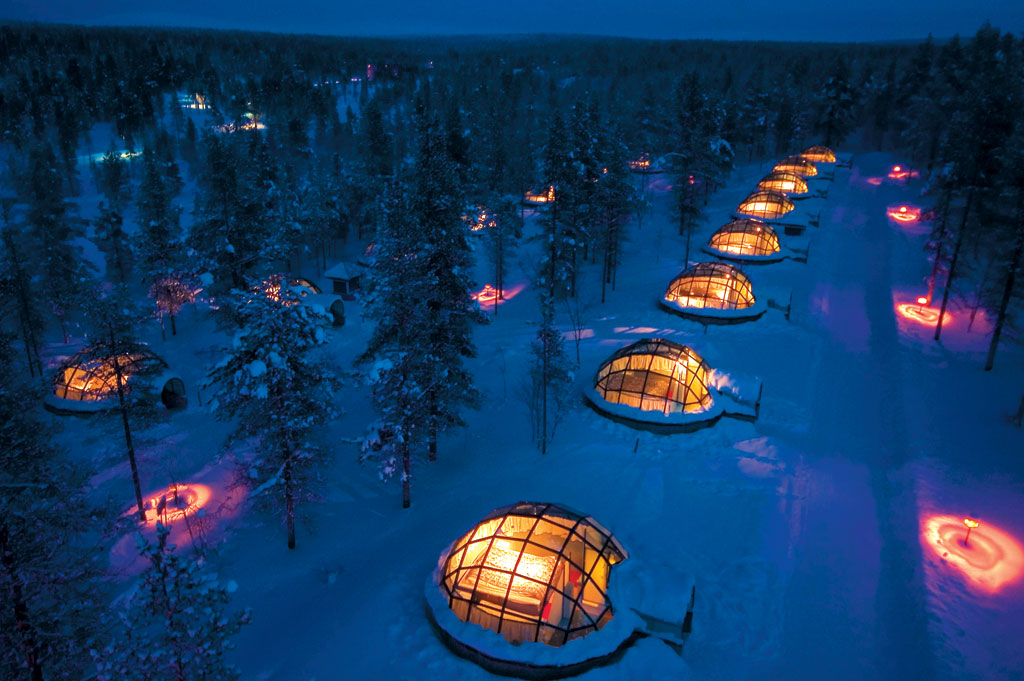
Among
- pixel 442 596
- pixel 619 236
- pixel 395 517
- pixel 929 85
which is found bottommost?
pixel 395 517

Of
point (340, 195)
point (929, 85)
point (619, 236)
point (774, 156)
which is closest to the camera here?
point (619, 236)

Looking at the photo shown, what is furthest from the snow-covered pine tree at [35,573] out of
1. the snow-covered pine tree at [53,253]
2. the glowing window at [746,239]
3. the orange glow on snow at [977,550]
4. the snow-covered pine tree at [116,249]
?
the glowing window at [746,239]

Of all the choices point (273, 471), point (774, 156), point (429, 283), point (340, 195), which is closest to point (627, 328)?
point (429, 283)

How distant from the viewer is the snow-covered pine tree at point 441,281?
19.7 meters

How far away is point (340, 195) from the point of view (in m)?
55.2

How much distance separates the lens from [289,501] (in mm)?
17953

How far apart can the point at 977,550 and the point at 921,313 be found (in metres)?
21.4

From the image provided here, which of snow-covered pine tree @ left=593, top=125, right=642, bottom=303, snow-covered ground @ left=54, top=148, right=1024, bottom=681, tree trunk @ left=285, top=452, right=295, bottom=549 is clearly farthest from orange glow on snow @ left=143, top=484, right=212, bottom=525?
snow-covered pine tree @ left=593, top=125, right=642, bottom=303

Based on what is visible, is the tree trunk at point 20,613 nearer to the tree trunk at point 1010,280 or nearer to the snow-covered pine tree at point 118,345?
the snow-covered pine tree at point 118,345

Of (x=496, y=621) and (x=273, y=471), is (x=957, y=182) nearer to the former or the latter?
(x=496, y=621)

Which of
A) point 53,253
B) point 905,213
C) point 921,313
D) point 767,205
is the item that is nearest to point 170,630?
point 921,313

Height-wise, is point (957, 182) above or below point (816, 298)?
above

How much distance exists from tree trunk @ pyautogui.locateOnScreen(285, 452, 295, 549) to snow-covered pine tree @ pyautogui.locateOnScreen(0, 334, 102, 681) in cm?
526

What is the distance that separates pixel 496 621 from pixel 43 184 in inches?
1990
